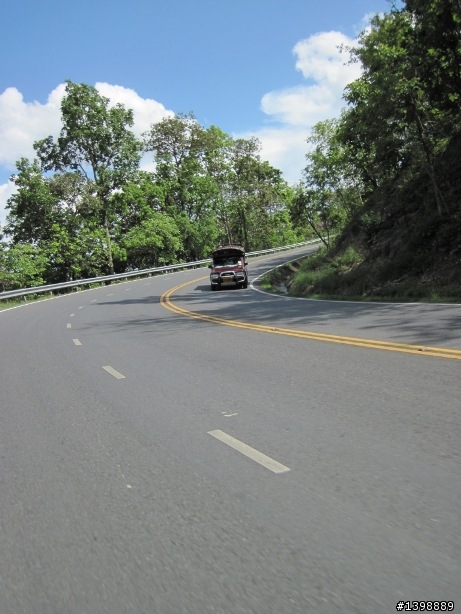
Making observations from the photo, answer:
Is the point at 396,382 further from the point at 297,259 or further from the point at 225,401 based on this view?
the point at 297,259

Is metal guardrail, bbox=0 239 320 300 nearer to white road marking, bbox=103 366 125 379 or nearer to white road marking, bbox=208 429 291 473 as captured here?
white road marking, bbox=103 366 125 379

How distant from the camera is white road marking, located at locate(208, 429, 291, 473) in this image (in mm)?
4207

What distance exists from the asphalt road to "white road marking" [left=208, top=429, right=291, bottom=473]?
2cm

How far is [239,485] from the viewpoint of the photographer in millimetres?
3973

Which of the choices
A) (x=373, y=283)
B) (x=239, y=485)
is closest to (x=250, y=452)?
(x=239, y=485)

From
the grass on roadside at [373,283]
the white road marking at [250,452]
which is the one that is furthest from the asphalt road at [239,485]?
the grass on roadside at [373,283]

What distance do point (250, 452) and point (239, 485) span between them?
2.09ft

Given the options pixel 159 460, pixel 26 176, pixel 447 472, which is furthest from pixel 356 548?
pixel 26 176

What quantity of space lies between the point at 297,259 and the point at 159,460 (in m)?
45.2

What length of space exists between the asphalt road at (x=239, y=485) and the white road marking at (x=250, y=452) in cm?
2

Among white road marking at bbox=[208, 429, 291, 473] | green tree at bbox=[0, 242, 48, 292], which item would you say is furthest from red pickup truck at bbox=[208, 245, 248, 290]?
white road marking at bbox=[208, 429, 291, 473]

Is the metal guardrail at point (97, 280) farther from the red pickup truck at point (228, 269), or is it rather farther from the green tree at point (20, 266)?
the red pickup truck at point (228, 269)

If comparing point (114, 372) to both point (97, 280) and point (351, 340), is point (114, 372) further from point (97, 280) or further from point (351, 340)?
point (97, 280)

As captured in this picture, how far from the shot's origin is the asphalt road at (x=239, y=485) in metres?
2.72
